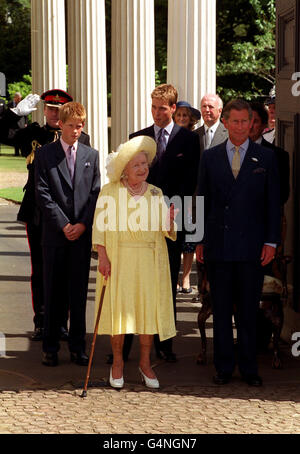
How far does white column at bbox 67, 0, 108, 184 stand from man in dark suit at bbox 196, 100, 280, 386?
10241 millimetres

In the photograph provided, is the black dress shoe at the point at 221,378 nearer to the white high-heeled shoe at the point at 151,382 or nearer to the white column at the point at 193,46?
the white high-heeled shoe at the point at 151,382

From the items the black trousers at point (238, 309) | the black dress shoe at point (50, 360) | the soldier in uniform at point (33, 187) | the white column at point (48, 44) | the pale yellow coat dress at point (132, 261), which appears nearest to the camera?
the pale yellow coat dress at point (132, 261)

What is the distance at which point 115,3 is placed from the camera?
18.0 metres

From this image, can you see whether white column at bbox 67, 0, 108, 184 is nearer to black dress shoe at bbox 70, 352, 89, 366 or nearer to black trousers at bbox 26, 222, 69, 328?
black trousers at bbox 26, 222, 69, 328

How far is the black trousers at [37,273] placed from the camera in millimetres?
9789

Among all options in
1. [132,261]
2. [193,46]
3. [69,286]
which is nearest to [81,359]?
[69,286]

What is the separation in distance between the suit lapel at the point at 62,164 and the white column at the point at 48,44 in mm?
11048

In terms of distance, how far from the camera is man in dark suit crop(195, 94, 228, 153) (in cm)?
1054

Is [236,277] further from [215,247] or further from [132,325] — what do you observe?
[132,325]

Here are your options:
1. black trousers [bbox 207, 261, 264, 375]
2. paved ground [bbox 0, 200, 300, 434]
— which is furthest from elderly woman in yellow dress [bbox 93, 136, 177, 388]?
black trousers [bbox 207, 261, 264, 375]

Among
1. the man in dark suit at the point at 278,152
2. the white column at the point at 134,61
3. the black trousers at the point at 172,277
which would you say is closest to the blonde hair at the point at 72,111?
the black trousers at the point at 172,277

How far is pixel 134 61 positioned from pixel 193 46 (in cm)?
275

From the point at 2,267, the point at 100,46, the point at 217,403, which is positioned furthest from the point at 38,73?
the point at 217,403

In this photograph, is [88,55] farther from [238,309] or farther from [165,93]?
[238,309]
